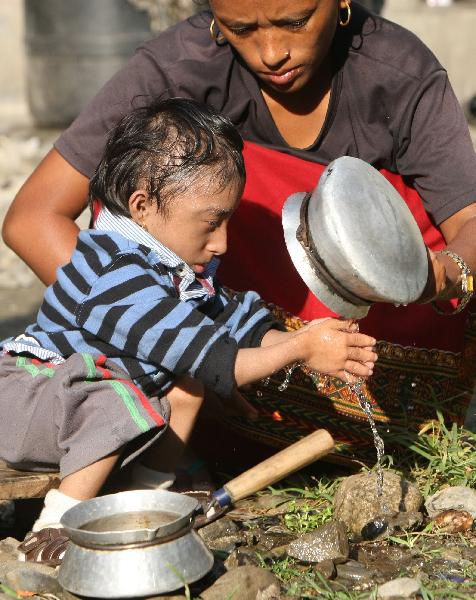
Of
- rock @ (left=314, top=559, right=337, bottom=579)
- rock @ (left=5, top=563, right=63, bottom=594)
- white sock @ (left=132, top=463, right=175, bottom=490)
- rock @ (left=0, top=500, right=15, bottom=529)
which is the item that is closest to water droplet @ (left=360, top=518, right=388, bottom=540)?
rock @ (left=314, top=559, right=337, bottom=579)

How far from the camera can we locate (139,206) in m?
3.41

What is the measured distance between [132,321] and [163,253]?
0.85ft

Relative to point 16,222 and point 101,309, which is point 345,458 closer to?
point 101,309

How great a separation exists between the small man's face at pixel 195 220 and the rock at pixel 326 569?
0.93m

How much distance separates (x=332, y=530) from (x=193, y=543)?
1.84 ft

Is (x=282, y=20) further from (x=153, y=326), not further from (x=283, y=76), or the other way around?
(x=153, y=326)

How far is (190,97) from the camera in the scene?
12.5ft

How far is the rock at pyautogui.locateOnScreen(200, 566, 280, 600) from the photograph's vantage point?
2.77m

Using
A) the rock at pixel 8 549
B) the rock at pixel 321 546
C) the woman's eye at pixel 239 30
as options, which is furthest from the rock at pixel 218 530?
the woman's eye at pixel 239 30

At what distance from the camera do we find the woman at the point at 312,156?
3740 mm

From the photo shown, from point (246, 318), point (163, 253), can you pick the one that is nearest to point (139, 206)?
point (163, 253)

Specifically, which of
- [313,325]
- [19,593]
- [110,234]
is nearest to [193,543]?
[19,593]

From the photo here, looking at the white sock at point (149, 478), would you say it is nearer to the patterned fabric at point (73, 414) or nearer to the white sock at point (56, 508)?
the patterned fabric at point (73, 414)

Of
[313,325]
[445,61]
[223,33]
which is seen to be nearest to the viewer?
[313,325]
